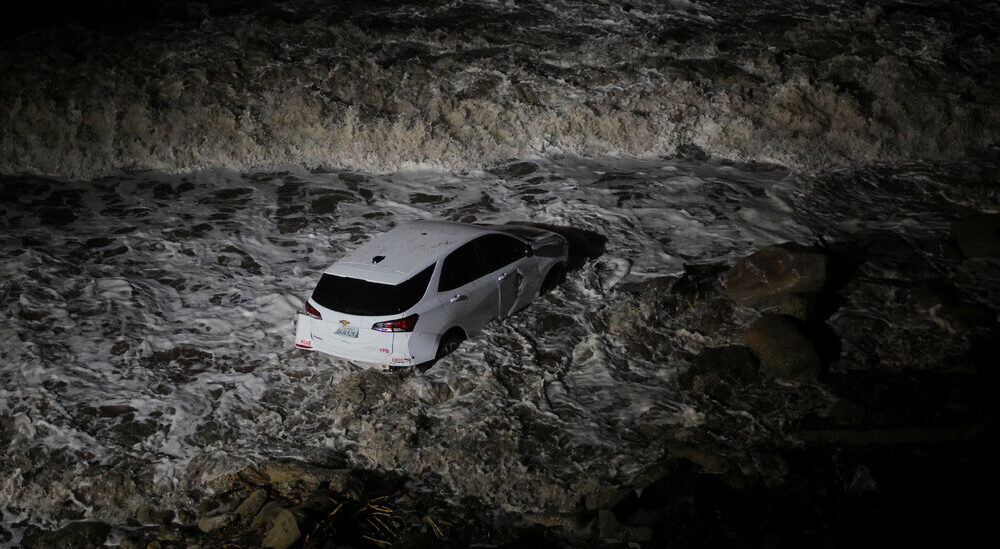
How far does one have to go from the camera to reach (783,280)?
417 inches

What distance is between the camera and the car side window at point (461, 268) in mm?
9448

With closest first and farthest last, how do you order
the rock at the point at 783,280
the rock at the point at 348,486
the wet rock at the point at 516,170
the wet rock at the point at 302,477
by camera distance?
1. the rock at the point at 348,486
2. the wet rock at the point at 302,477
3. the rock at the point at 783,280
4. the wet rock at the point at 516,170

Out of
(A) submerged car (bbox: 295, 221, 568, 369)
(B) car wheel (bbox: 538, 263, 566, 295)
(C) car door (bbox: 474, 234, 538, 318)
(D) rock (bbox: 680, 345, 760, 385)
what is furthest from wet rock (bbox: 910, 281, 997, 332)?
(A) submerged car (bbox: 295, 221, 568, 369)

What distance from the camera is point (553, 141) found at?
57.1ft

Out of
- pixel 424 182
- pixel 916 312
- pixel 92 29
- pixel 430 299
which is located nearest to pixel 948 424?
pixel 916 312

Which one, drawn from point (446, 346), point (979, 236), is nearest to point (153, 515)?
point (446, 346)

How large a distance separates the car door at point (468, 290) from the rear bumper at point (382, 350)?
662 millimetres

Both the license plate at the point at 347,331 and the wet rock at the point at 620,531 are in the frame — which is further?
the license plate at the point at 347,331

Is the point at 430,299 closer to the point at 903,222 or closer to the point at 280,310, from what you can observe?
the point at 280,310

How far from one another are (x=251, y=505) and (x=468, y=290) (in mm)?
3585

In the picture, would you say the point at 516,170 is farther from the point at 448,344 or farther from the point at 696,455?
the point at 696,455

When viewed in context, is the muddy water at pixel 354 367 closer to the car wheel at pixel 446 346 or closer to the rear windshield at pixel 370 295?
the car wheel at pixel 446 346

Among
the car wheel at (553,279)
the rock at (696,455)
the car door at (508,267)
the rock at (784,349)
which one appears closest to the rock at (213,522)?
the car door at (508,267)

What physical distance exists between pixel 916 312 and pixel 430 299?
22.4 feet
